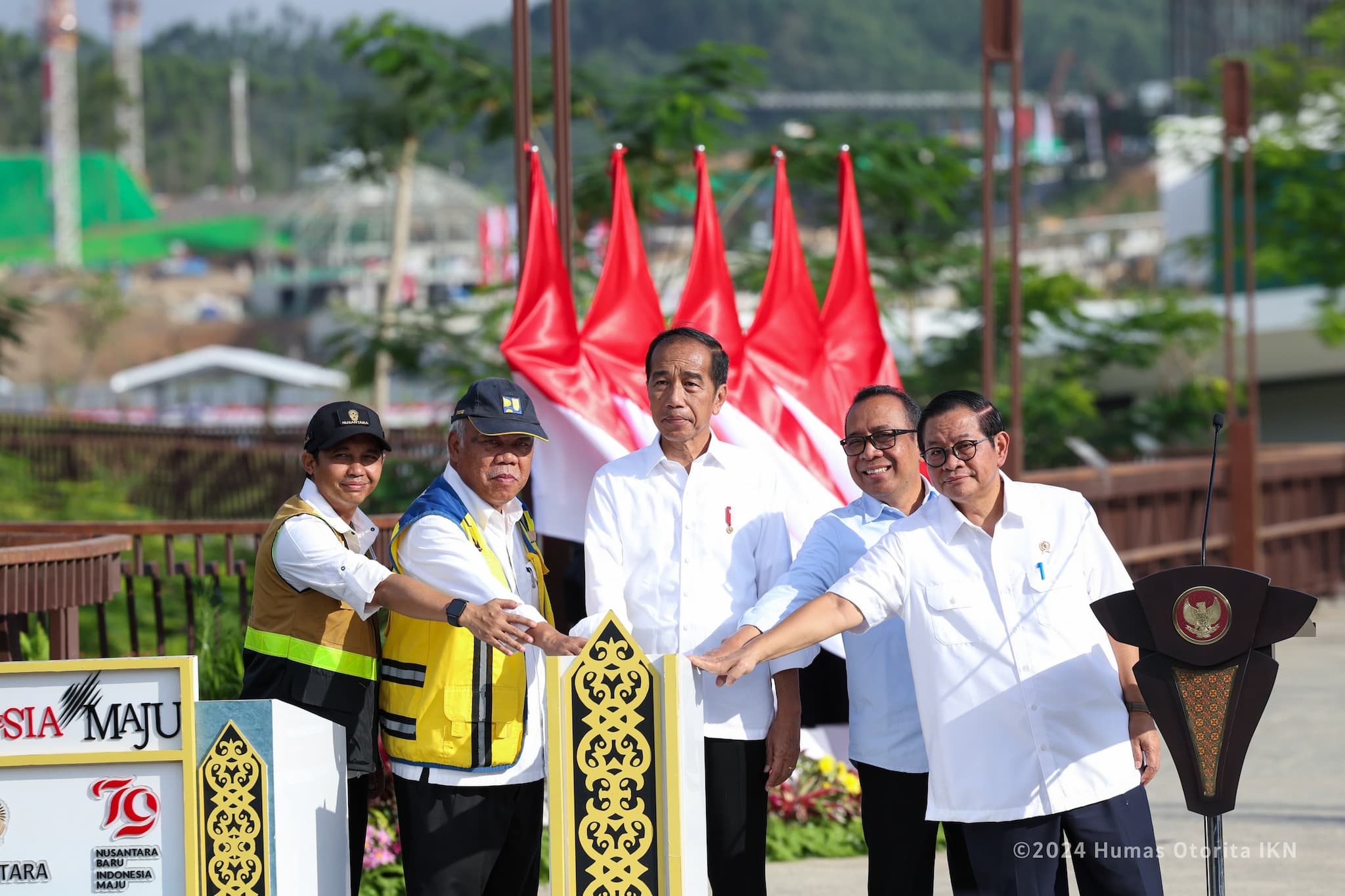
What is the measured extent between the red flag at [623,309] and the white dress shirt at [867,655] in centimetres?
227

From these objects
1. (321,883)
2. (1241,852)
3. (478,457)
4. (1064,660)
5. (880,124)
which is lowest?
(1241,852)

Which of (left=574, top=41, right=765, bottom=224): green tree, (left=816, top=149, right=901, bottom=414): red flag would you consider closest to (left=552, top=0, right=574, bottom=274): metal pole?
(left=816, top=149, right=901, bottom=414): red flag

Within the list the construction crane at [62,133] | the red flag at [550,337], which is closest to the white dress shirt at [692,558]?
the red flag at [550,337]

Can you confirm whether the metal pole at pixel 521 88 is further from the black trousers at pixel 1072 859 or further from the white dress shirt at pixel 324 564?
the black trousers at pixel 1072 859

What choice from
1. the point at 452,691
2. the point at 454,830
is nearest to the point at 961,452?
the point at 452,691

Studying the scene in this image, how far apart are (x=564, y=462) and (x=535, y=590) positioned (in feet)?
6.11

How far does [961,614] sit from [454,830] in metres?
1.39

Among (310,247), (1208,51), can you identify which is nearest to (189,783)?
(1208,51)

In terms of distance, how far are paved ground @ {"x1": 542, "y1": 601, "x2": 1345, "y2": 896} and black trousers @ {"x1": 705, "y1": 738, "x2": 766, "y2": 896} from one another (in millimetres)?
1693

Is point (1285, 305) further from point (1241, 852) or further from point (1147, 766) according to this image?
point (1147, 766)

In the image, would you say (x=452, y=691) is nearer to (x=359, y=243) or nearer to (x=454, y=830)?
(x=454, y=830)

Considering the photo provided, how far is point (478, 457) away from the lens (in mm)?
4117

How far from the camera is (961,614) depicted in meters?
3.87

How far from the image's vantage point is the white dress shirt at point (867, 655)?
163 inches
